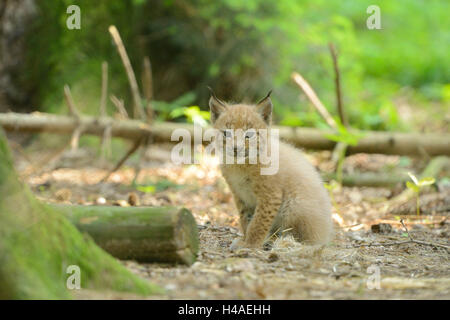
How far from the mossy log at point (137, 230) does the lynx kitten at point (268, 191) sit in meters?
1.12

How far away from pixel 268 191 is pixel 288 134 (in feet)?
11.4

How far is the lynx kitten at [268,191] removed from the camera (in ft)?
14.9

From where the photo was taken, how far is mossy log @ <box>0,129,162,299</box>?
8.63 feet

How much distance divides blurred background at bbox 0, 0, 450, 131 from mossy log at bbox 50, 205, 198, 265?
18.1 feet

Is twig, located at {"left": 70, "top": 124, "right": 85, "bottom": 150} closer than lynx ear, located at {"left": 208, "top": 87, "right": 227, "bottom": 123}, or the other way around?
lynx ear, located at {"left": 208, "top": 87, "right": 227, "bottom": 123}

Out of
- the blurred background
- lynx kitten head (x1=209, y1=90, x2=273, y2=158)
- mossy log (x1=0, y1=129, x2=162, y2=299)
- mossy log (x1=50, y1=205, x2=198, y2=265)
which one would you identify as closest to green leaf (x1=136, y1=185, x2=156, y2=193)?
lynx kitten head (x1=209, y1=90, x2=273, y2=158)

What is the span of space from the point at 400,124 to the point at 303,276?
23.3 feet

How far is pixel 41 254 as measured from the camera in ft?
9.33

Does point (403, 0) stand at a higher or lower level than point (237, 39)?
higher

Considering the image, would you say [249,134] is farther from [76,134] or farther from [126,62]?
[76,134]

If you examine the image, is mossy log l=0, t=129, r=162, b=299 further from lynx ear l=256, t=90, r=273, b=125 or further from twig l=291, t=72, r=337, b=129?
twig l=291, t=72, r=337, b=129
